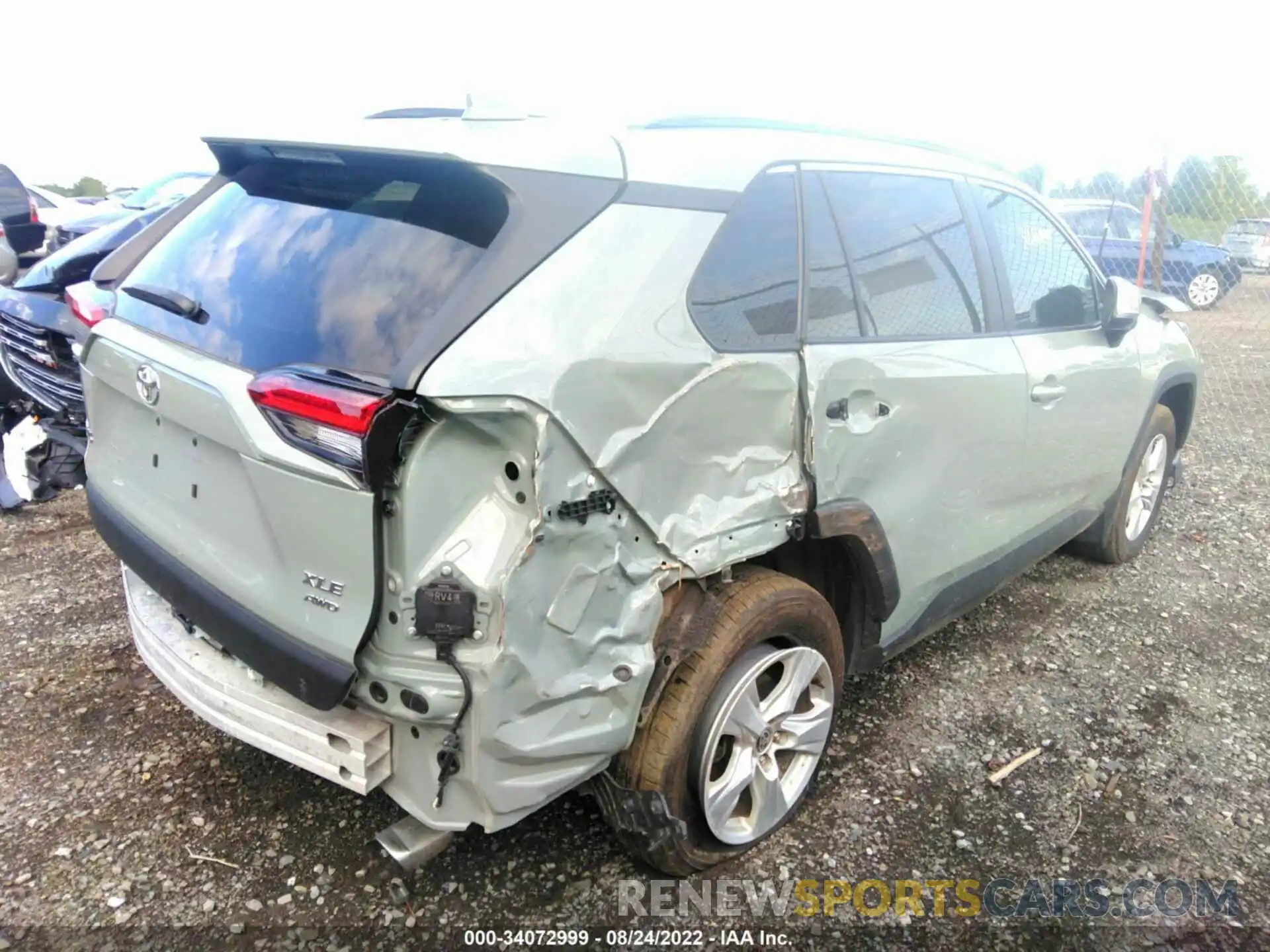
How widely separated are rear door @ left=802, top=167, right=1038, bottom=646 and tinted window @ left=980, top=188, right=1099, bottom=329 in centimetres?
21

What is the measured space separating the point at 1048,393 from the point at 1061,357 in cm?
21

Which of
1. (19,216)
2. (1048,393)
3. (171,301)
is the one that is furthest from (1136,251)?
(19,216)

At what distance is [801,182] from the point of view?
2.46 meters

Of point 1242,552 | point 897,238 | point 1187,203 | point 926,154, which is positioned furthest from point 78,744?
point 1187,203

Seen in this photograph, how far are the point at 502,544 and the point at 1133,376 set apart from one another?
3.33 m

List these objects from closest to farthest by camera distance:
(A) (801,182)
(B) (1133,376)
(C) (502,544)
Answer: (C) (502,544), (A) (801,182), (B) (1133,376)

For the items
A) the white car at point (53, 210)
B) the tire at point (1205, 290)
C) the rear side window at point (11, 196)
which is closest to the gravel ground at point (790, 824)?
the rear side window at point (11, 196)

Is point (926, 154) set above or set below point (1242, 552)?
above

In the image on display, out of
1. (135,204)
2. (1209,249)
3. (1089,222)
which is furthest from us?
(1209,249)

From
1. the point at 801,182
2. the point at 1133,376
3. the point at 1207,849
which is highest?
the point at 801,182

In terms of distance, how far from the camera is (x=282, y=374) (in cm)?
193

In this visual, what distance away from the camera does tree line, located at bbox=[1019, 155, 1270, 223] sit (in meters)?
9.54

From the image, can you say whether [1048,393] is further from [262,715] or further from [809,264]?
[262,715]

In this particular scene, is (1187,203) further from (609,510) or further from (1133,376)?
(609,510)
